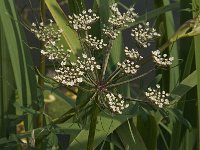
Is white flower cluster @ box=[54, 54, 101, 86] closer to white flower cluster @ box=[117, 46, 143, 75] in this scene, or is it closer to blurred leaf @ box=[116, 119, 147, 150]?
white flower cluster @ box=[117, 46, 143, 75]

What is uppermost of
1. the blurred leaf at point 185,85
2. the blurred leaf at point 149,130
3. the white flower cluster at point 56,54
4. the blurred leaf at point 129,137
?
the white flower cluster at point 56,54

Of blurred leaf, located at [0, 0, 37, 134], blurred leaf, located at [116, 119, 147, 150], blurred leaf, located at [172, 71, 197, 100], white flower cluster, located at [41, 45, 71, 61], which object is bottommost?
blurred leaf, located at [116, 119, 147, 150]

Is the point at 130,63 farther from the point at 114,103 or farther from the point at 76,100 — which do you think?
the point at 76,100

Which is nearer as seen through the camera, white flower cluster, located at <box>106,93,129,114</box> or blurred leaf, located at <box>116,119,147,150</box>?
white flower cluster, located at <box>106,93,129,114</box>

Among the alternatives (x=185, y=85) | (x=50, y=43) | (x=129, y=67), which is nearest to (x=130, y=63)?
(x=129, y=67)

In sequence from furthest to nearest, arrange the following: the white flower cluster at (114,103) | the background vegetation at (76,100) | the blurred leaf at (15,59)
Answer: the blurred leaf at (15,59) < the background vegetation at (76,100) < the white flower cluster at (114,103)

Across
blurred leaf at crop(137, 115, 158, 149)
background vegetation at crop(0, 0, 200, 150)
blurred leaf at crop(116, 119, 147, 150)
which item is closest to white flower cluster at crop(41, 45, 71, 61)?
background vegetation at crop(0, 0, 200, 150)

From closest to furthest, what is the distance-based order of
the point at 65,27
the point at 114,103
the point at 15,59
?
1. the point at 114,103
2. the point at 65,27
3. the point at 15,59

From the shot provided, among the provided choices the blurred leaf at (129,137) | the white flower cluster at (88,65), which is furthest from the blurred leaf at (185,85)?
the white flower cluster at (88,65)

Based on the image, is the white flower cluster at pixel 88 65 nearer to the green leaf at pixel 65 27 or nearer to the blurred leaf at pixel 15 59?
the green leaf at pixel 65 27
